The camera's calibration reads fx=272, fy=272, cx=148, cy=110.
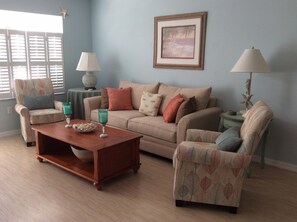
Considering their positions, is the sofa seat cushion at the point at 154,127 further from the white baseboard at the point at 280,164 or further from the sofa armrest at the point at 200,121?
the white baseboard at the point at 280,164

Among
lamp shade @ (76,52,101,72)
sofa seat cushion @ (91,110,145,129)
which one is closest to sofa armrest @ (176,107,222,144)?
sofa seat cushion @ (91,110,145,129)

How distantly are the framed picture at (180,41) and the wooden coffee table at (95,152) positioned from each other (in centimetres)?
164

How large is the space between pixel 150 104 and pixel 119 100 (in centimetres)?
A: 58

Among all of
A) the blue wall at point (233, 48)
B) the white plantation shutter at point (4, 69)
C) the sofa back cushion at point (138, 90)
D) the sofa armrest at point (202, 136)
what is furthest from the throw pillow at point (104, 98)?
the sofa armrest at point (202, 136)

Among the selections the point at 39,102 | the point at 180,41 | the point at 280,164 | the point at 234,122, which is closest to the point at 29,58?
the point at 39,102

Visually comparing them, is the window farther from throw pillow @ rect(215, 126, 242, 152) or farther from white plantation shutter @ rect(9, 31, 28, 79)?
throw pillow @ rect(215, 126, 242, 152)

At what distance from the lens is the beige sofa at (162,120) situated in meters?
3.35

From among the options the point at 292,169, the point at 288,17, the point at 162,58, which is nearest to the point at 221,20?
the point at 288,17

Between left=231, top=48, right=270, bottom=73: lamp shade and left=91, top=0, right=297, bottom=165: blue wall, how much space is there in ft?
0.96

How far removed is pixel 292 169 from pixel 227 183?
58.5 inches

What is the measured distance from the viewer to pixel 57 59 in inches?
202

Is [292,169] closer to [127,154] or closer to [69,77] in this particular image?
[127,154]

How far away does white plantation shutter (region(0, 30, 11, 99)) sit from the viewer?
172 inches

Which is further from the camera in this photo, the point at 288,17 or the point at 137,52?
the point at 137,52
